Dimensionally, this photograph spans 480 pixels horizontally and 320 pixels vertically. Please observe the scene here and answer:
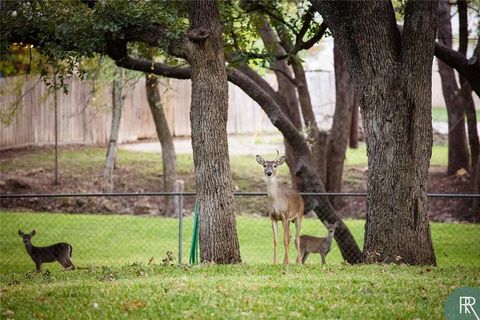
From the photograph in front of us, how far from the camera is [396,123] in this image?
16641 millimetres

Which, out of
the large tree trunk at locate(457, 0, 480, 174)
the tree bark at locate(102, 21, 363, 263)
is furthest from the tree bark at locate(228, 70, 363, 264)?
the large tree trunk at locate(457, 0, 480, 174)

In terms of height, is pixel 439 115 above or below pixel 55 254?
above

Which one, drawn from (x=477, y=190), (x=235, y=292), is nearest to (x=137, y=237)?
(x=477, y=190)

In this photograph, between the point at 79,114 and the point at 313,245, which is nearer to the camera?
the point at 313,245

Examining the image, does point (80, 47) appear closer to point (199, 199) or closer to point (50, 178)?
point (199, 199)

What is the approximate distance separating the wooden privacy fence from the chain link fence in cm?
753

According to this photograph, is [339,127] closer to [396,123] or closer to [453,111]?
[453,111]

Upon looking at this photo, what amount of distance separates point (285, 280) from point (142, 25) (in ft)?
18.7

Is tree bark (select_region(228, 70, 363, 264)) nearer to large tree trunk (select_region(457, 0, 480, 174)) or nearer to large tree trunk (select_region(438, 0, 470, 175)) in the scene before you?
large tree trunk (select_region(457, 0, 480, 174))

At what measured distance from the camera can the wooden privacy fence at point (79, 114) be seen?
3659 centimetres

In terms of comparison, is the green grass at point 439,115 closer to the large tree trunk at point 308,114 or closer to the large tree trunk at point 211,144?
the large tree trunk at point 308,114

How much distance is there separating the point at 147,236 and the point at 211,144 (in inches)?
373

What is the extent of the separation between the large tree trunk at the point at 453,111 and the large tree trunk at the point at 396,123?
13.2 m

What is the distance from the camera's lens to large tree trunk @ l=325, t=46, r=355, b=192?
28.4m
